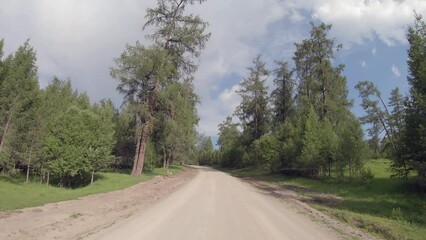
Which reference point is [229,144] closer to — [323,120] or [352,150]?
[323,120]

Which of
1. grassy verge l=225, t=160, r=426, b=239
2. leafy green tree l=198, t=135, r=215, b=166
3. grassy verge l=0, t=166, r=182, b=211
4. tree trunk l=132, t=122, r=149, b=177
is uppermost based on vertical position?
leafy green tree l=198, t=135, r=215, b=166

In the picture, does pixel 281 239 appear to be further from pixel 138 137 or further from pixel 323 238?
pixel 138 137

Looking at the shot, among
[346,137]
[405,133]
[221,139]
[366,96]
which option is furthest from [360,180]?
[221,139]

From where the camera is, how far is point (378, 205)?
896 inches

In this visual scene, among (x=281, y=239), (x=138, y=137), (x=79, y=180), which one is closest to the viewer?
(x=281, y=239)

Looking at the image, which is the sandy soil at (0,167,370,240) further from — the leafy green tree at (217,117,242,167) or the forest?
the leafy green tree at (217,117,242,167)

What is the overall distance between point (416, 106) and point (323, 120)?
18677mm

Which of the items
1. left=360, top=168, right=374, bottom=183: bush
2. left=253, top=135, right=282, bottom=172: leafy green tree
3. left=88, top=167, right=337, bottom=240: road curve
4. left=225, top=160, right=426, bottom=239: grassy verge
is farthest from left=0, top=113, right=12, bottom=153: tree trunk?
left=253, top=135, right=282, bottom=172: leafy green tree

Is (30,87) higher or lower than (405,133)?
higher

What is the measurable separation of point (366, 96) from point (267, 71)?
1983 centimetres

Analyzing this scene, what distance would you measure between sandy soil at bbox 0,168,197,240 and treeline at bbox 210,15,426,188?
56.2ft

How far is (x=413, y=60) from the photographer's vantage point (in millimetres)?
26578

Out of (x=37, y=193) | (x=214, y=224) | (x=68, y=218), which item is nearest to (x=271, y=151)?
(x=37, y=193)

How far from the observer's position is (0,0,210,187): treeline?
30922mm
